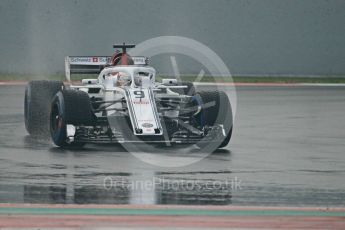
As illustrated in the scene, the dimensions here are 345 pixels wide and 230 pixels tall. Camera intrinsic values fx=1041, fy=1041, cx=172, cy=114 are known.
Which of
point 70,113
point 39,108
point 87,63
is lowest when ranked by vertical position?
point 70,113

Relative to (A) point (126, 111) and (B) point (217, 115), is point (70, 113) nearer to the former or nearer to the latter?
(A) point (126, 111)

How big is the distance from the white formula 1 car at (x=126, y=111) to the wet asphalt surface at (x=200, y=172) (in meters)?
0.26

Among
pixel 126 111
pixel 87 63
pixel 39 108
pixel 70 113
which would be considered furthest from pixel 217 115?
pixel 87 63

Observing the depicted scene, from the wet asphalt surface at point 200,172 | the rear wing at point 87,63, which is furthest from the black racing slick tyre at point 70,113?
the rear wing at point 87,63

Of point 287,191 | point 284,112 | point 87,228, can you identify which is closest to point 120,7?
point 284,112

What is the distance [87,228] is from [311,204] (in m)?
2.66

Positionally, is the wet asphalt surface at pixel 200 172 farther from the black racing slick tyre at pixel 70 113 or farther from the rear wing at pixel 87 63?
the rear wing at pixel 87 63

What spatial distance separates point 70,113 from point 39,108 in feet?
7.60

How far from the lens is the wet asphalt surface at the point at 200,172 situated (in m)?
10.3

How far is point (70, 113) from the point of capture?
14469mm

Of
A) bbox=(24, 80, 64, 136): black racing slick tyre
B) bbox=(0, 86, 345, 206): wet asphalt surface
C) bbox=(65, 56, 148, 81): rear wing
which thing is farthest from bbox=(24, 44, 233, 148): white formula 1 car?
bbox=(65, 56, 148, 81): rear wing

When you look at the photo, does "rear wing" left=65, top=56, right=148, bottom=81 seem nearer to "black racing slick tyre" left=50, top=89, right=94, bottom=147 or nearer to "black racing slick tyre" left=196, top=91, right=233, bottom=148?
"black racing slick tyre" left=196, top=91, right=233, bottom=148

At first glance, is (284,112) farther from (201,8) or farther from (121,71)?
(201,8)

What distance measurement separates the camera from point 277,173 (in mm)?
12391
